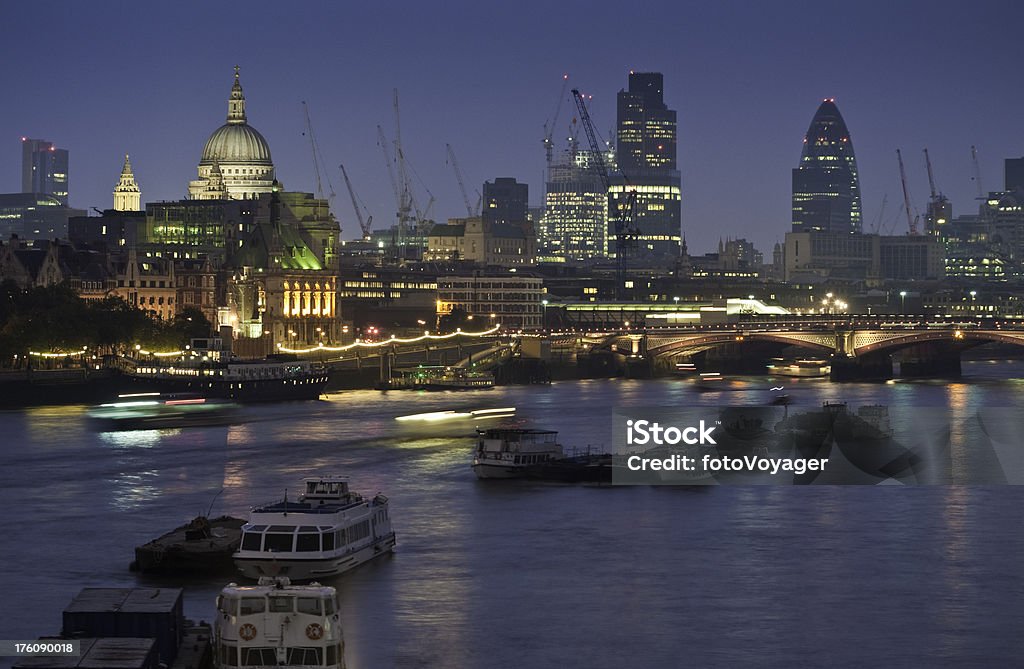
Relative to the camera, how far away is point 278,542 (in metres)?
41.4

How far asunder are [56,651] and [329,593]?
3.83 meters

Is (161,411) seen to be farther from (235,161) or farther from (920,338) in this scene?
(235,161)

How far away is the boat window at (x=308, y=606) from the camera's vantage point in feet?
98.3

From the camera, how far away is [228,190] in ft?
619

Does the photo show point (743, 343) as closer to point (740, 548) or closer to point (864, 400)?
point (864, 400)

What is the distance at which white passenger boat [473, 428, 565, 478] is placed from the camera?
2330 inches

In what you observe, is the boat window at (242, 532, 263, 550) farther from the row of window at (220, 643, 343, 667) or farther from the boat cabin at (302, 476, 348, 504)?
the row of window at (220, 643, 343, 667)

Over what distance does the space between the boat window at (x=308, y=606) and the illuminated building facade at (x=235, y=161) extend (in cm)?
15852

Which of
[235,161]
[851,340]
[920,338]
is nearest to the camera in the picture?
[920,338]

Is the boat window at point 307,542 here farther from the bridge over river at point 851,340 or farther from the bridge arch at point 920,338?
the bridge arch at point 920,338

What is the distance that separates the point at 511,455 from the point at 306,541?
1826cm

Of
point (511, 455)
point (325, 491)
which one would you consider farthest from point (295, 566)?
point (511, 455)

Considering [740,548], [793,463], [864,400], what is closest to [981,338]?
[864,400]

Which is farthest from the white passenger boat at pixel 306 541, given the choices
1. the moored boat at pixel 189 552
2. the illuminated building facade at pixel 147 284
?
the illuminated building facade at pixel 147 284
